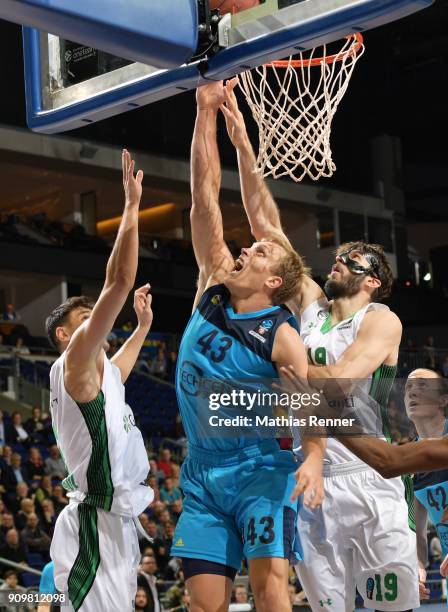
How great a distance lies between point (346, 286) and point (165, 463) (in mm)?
10225

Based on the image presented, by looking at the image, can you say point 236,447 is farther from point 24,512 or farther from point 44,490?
point 44,490

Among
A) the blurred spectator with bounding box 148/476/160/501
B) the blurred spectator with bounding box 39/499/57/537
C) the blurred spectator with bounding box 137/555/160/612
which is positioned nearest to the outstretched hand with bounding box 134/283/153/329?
the blurred spectator with bounding box 137/555/160/612

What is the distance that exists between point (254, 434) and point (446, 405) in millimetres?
1836

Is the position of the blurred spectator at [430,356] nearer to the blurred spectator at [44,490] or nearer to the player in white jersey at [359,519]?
the blurred spectator at [44,490]

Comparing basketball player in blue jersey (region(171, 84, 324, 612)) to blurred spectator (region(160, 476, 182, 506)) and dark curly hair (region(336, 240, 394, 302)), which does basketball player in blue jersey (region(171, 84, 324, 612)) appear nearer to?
dark curly hair (region(336, 240, 394, 302))

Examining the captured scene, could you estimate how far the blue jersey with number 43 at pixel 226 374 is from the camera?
4.22 meters

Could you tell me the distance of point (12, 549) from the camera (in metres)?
10.6

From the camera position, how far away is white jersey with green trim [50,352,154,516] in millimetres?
4414

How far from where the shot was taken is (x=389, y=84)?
24062mm

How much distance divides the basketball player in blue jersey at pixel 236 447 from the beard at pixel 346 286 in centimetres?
59

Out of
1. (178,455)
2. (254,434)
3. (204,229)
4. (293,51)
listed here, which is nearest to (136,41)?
(293,51)

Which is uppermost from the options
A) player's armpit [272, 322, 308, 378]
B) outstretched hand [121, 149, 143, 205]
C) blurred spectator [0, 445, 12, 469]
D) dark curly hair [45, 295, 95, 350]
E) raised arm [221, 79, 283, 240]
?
raised arm [221, 79, 283, 240]

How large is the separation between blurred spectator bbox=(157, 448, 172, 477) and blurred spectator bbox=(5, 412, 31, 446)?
78.5 inches

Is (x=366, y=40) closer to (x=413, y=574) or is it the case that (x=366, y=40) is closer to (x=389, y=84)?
(x=389, y=84)
